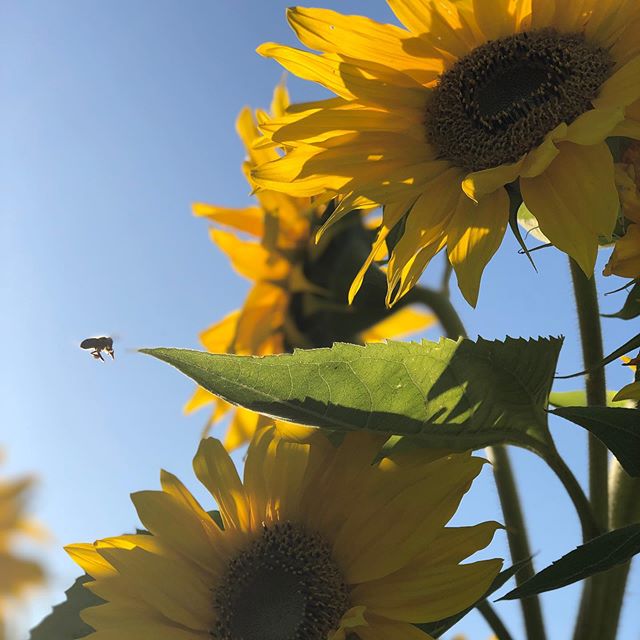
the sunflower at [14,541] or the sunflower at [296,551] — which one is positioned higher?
the sunflower at [14,541]

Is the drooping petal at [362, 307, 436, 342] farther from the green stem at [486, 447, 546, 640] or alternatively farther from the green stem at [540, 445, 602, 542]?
the green stem at [540, 445, 602, 542]

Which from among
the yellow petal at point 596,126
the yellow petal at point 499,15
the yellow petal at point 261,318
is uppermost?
the yellow petal at point 261,318

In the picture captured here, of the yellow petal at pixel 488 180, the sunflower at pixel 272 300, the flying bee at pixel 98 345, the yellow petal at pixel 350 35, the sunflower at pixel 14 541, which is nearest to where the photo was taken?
the yellow petal at pixel 488 180

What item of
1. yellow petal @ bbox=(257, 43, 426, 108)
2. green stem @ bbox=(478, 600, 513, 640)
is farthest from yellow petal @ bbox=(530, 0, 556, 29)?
green stem @ bbox=(478, 600, 513, 640)

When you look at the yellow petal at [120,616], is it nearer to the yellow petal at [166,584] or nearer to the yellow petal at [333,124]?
the yellow petal at [166,584]

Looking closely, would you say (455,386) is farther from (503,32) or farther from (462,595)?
(503,32)

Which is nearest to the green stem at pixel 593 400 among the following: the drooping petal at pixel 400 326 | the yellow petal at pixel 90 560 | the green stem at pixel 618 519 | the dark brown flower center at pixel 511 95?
the green stem at pixel 618 519

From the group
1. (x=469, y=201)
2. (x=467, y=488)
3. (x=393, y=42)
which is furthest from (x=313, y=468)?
(x=393, y=42)

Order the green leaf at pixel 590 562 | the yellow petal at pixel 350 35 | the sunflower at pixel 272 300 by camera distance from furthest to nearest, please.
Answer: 1. the sunflower at pixel 272 300
2. the yellow petal at pixel 350 35
3. the green leaf at pixel 590 562
